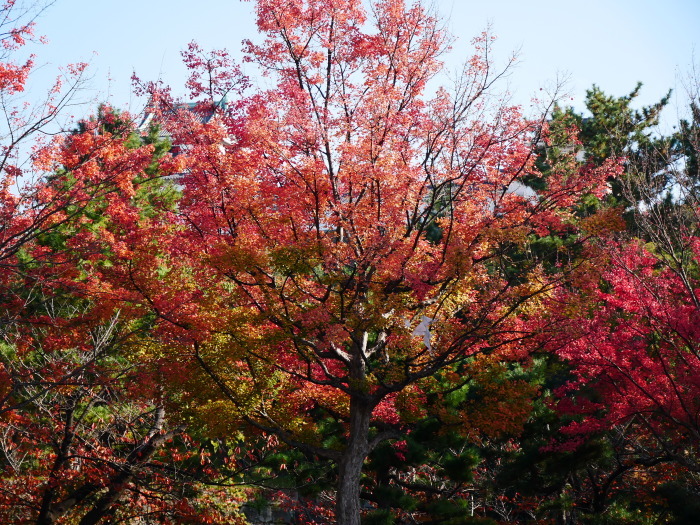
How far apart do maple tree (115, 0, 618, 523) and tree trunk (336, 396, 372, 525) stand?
0.08 ft

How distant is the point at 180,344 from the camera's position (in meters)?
10.7

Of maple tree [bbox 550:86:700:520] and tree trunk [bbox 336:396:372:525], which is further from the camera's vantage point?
tree trunk [bbox 336:396:372:525]

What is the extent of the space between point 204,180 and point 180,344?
11.6 feet

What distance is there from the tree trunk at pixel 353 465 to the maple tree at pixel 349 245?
2 cm

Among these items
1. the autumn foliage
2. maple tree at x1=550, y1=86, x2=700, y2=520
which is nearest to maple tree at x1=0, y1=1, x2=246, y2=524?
the autumn foliage

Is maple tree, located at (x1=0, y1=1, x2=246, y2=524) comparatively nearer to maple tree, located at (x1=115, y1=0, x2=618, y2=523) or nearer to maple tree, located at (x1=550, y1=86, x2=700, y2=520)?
maple tree, located at (x1=115, y1=0, x2=618, y2=523)

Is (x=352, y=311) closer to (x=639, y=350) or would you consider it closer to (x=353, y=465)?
(x=353, y=465)

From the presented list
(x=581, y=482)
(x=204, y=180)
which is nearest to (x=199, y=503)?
(x=204, y=180)

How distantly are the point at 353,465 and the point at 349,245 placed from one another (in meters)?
3.82

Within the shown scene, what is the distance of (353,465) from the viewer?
10.3m

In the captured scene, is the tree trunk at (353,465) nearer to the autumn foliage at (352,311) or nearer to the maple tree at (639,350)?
the autumn foliage at (352,311)

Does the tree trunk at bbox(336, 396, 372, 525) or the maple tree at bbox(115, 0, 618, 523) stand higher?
the maple tree at bbox(115, 0, 618, 523)

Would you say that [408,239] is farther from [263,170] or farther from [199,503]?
[199,503]

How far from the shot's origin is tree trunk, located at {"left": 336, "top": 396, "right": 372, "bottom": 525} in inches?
393
